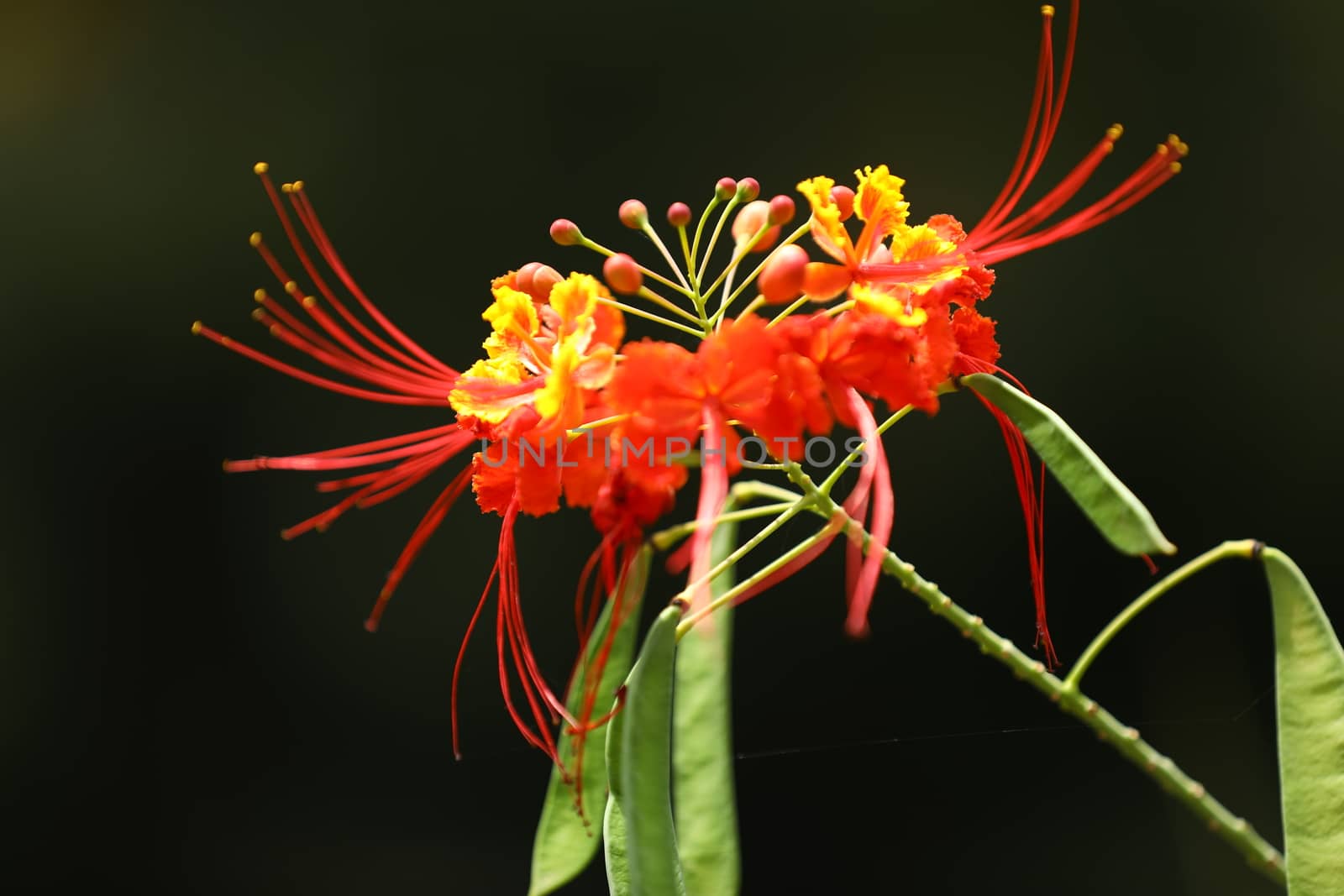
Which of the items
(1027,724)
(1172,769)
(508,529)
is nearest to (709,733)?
(508,529)

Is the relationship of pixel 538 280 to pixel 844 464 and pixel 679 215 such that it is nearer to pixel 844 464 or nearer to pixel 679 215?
pixel 679 215

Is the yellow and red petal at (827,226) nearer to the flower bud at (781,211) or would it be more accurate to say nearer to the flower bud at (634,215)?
the flower bud at (781,211)

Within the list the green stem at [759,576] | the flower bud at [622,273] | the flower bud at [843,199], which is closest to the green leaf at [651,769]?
the green stem at [759,576]

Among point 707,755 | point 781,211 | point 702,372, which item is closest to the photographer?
point 702,372

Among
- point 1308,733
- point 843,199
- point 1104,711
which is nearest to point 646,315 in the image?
point 843,199

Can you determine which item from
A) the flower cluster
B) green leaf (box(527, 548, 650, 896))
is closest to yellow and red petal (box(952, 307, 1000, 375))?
the flower cluster

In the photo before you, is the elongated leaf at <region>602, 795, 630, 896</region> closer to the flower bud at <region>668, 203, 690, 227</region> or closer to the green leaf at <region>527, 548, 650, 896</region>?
the green leaf at <region>527, 548, 650, 896</region>

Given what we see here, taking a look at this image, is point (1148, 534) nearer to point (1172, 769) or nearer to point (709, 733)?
point (1172, 769)
